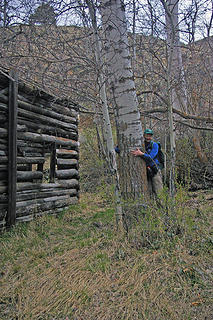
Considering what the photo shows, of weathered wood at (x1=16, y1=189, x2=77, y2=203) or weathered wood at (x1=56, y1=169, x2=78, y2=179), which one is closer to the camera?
weathered wood at (x1=16, y1=189, x2=77, y2=203)

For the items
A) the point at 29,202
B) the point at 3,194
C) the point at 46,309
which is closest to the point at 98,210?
the point at 29,202

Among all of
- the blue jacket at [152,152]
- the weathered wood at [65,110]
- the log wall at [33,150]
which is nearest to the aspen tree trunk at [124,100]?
the blue jacket at [152,152]

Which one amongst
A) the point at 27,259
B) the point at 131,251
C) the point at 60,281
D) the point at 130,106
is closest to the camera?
the point at 60,281

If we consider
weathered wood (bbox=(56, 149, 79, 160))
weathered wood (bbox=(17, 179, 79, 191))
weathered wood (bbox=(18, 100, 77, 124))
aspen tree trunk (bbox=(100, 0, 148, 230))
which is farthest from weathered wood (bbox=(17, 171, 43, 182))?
aspen tree trunk (bbox=(100, 0, 148, 230))

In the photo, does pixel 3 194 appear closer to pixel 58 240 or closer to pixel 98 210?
pixel 58 240

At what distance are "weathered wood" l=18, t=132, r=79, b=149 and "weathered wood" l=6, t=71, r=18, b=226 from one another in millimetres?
395

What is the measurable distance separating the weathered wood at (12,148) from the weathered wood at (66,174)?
1672mm

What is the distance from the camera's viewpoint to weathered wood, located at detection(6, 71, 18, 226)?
17.0 ft

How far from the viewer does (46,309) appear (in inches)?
107

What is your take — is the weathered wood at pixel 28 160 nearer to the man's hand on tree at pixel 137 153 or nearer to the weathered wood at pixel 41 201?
the weathered wood at pixel 41 201

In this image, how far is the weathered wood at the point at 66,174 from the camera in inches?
270

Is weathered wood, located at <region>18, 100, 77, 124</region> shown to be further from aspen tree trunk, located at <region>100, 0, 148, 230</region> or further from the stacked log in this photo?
aspen tree trunk, located at <region>100, 0, 148, 230</region>

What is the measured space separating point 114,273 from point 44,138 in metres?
3.96

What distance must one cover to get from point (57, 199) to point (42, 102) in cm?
240
